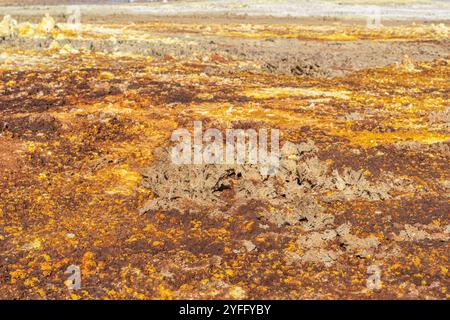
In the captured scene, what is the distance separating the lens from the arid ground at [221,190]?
16.6 feet

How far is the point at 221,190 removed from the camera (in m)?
7.20

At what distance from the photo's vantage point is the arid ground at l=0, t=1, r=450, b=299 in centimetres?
505

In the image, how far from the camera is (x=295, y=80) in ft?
48.4

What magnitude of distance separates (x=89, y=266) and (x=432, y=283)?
11.5 ft

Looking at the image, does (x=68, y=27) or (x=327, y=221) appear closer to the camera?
(x=327, y=221)

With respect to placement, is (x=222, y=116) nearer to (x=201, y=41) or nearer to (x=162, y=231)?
(x=162, y=231)

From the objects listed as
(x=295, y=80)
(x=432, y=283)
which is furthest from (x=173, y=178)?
(x=295, y=80)

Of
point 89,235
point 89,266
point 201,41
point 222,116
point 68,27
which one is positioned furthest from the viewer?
point 68,27

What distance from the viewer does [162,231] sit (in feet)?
19.6

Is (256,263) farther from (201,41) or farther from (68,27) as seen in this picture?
(68,27)
